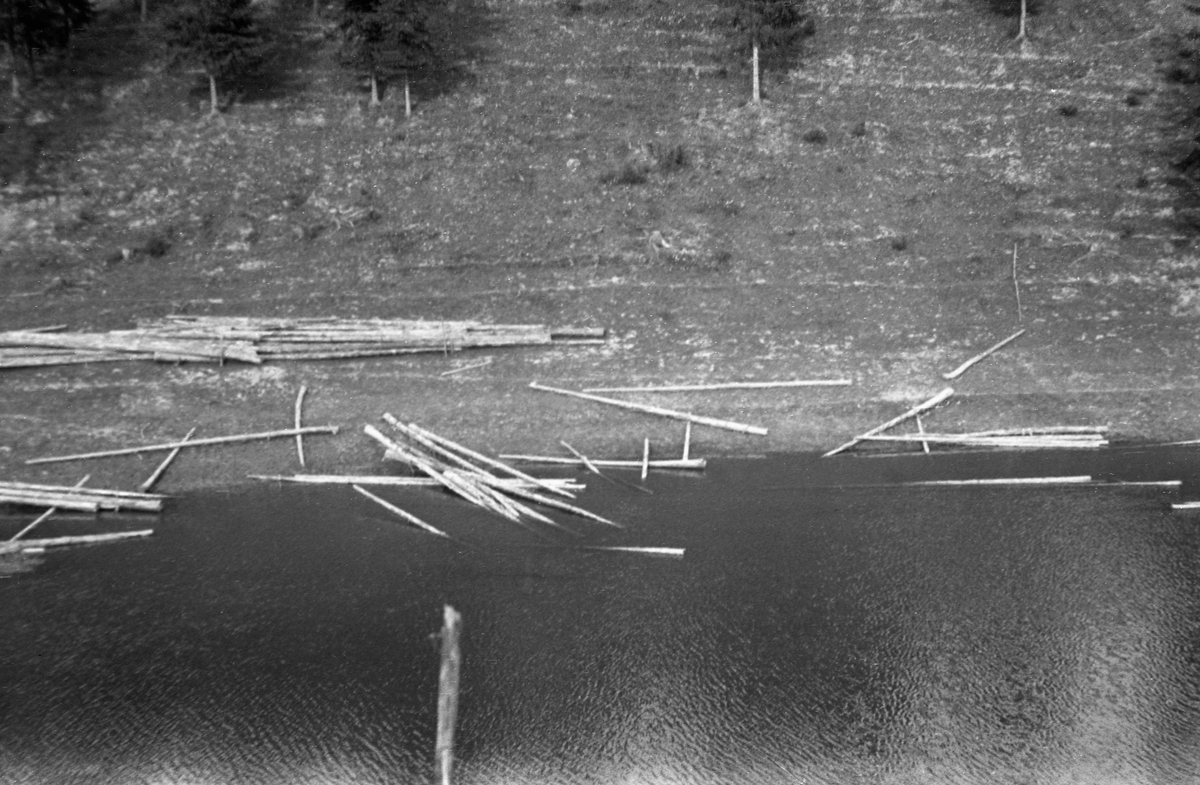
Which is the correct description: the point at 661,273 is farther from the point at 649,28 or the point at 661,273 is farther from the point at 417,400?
the point at 649,28

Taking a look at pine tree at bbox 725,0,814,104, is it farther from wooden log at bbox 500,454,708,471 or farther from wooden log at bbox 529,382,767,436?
wooden log at bbox 500,454,708,471

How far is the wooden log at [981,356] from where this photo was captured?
134ft

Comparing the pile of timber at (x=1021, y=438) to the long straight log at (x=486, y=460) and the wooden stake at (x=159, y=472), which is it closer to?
the long straight log at (x=486, y=460)

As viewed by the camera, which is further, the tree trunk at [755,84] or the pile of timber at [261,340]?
the tree trunk at [755,84]

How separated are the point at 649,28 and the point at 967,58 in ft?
58.5

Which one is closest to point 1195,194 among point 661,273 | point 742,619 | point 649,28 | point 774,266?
point 774,266

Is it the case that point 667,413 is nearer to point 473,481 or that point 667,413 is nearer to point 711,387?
point 711,387

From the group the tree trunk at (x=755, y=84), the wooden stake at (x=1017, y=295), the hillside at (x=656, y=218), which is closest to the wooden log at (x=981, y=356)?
the hillside at (x=656, y=218)

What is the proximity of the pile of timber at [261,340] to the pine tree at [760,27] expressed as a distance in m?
23.7

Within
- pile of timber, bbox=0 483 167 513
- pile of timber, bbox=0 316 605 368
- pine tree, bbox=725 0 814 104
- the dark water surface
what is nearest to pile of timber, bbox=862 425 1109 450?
the dark water surface

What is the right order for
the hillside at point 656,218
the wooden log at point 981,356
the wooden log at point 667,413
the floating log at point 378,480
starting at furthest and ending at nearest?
the wooden log at point 981,356, the hillside at point 656,218, the wooden log at point 667,413, the floating log at point 378,480

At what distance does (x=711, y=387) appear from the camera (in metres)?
40.0

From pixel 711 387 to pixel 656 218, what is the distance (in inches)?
530

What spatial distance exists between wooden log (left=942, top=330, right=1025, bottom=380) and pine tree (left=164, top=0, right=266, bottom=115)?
38.5 metres
